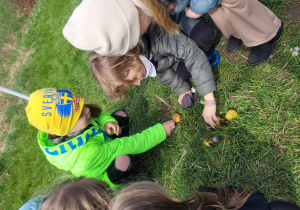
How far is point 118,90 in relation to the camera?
224cm

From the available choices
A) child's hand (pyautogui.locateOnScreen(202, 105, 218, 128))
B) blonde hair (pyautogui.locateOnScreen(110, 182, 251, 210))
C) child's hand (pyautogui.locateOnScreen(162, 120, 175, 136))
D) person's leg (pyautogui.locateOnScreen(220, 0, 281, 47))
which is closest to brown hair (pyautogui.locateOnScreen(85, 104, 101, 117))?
child's hand (pyautogui.locateOnScreen(162, 120, 175, 136))

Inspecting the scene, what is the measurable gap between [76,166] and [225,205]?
5.09 feet

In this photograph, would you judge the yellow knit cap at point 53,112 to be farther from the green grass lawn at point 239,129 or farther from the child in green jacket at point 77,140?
the green grass lawn at point 239,129

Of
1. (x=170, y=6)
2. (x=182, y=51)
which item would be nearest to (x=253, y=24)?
(x=182, y=51)

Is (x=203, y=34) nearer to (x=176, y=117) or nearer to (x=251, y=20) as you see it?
(x=251, y=20)

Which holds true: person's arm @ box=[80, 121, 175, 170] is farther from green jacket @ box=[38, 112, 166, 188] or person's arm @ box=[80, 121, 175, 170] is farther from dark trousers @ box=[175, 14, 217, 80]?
dark trousers @ box=[175, 14, 217, 80]

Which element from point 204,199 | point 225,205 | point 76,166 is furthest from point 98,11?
point 76,166

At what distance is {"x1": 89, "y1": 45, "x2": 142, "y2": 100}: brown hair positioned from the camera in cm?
196

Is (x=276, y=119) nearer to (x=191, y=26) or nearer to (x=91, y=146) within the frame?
(x=191, y=26)

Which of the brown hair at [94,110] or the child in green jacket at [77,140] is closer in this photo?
the child in green jacket at [77,140]

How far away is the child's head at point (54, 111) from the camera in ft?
6.97

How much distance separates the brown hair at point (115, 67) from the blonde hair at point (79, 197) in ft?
2.91

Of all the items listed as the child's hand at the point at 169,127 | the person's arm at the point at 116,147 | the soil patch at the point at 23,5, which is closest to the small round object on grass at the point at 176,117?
the child's hand at the point at 169,127

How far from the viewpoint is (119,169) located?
2406mm
